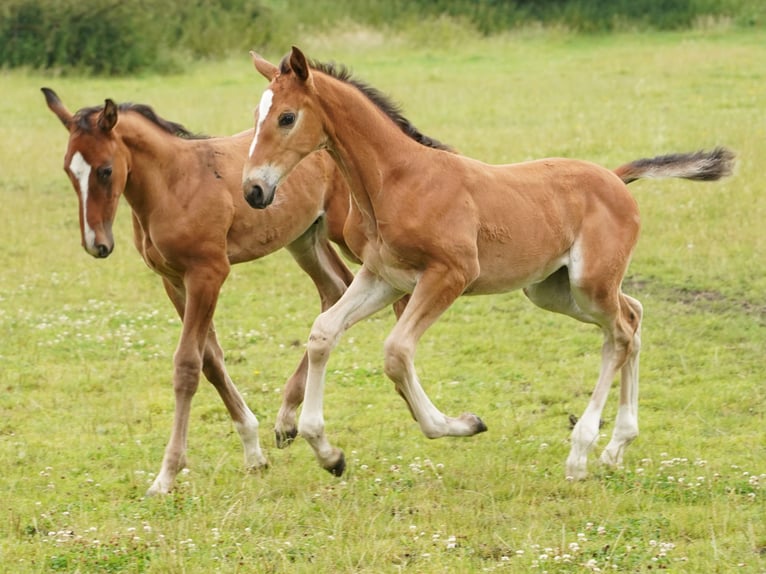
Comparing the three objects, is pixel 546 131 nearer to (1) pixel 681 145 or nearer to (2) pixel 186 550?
(1) pixel 681 145

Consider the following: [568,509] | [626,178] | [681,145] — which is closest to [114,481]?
[568,509]

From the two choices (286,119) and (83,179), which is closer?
(286,119)

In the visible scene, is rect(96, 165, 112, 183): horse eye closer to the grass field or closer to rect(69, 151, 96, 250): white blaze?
rect(69, 151, 96, 250): white blaze

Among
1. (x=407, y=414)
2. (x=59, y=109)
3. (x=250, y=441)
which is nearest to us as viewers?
(x=59, y=109)

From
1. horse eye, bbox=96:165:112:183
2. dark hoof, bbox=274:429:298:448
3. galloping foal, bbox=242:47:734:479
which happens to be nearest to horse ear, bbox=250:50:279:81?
galloping foal, bbox=242:47:734:479

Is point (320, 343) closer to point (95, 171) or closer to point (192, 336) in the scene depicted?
point (192, 336)

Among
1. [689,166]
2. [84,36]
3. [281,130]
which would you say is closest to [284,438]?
[281,130]

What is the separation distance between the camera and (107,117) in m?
6.11

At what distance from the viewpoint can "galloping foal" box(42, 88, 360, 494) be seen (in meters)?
6.09

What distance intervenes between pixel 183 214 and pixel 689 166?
288cm

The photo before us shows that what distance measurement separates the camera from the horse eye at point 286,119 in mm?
5711

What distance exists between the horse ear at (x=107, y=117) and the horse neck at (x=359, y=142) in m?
1.07

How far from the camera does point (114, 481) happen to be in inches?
254

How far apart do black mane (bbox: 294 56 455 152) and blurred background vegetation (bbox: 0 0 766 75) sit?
69.4ft
